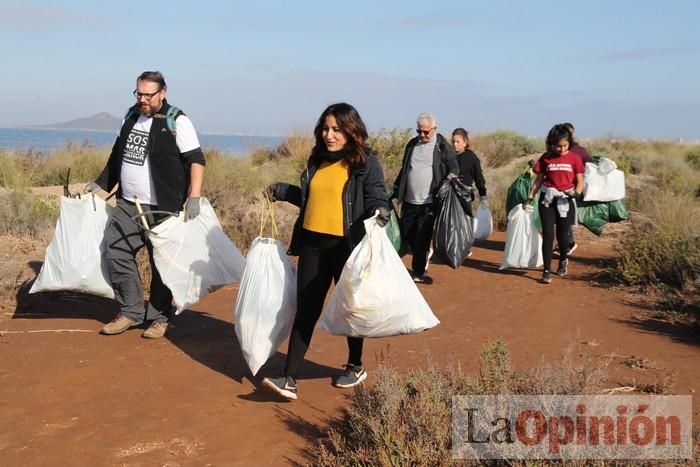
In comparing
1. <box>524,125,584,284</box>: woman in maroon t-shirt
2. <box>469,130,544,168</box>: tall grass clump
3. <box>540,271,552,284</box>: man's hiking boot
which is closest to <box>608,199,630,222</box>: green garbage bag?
<box>524,125,584,284</box>: woman in maroon t-shirt

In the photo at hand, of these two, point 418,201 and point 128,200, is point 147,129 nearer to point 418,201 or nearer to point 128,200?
point 128,200

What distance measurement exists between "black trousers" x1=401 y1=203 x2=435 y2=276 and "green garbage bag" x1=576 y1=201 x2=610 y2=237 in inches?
119

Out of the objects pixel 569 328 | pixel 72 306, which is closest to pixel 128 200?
pixel 72 306

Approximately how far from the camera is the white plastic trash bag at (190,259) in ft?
19.2

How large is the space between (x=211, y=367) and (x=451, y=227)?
12.2 ft

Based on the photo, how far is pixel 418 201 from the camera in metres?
8.62

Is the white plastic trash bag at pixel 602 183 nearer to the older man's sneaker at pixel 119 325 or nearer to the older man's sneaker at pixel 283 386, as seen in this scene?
the older man's sneaker at pixel 119 325

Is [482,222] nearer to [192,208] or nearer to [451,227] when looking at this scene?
[451,227]

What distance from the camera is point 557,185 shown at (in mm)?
8742

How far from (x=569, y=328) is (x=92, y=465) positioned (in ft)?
14.7

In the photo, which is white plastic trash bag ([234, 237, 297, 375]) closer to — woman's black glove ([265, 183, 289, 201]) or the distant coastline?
woman's black glove ([265, 183, 289, 201])

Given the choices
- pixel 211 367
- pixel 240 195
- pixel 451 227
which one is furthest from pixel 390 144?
pixel 211 367

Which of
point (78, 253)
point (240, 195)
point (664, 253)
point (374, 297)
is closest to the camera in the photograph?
point (374, 297)

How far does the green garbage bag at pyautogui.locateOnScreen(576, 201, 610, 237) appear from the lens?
421 inches
